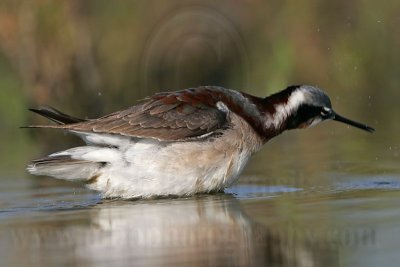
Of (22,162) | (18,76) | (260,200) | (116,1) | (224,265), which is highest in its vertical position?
(116,1)

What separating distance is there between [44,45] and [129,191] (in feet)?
28.2

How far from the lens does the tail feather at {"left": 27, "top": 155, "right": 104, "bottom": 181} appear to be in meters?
11.8

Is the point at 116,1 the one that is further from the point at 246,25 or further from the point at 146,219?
the point at 146,219

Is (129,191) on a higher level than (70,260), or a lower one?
higher

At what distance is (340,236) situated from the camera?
8875 millimetres

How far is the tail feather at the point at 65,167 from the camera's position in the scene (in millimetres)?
11789

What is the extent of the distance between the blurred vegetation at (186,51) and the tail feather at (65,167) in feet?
25.0

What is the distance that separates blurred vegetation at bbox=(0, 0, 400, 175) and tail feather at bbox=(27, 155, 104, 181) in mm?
7621

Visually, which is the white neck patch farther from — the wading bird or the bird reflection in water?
the bird reflection in water

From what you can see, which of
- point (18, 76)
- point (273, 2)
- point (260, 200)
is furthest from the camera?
point (273, 2)

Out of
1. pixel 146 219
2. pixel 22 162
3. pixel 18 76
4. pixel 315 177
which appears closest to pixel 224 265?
pixel 146 219

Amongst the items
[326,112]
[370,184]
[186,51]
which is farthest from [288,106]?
[186,51]

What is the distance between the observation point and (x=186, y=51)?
21859 mm

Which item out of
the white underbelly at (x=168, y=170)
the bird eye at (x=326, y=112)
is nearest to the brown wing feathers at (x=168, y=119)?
the white underbelly at (x=168, y=170)
